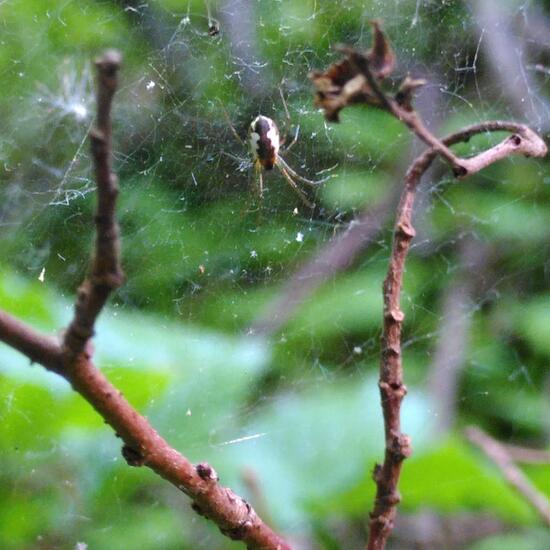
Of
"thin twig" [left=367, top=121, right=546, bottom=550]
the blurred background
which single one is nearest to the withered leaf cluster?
"thin twig" [left=367, top=121, right=546, bottom=550]

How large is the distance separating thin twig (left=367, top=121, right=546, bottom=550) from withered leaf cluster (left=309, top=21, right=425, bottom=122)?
12 centimetres

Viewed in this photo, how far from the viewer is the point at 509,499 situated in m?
0.90

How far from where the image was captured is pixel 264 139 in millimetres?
1123

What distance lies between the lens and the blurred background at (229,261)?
910 millimetres

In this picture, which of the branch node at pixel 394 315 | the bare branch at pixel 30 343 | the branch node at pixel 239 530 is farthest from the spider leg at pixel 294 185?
the bare branch at pixel 30 343

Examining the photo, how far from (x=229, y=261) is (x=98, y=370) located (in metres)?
0.91

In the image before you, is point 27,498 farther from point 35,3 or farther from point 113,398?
point 35,3

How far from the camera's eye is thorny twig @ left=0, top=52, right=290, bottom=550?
1.00 feet

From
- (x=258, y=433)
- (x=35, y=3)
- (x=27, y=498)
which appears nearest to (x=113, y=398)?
(x=27, y=498)

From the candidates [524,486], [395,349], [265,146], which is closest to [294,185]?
[265,146]

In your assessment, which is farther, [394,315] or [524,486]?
[524,486]

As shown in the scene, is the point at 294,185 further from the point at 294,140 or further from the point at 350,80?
the point at 350,80

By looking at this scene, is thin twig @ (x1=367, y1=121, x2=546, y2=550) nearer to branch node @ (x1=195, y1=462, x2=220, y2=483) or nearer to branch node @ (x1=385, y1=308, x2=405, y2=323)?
branch node @ (x1=385, y1=308, x2=405, y2=323)

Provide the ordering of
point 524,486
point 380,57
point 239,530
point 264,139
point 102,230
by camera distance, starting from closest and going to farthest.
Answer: point 102,230, point 380,57, point 239,530, point 524,486, point 264,139
